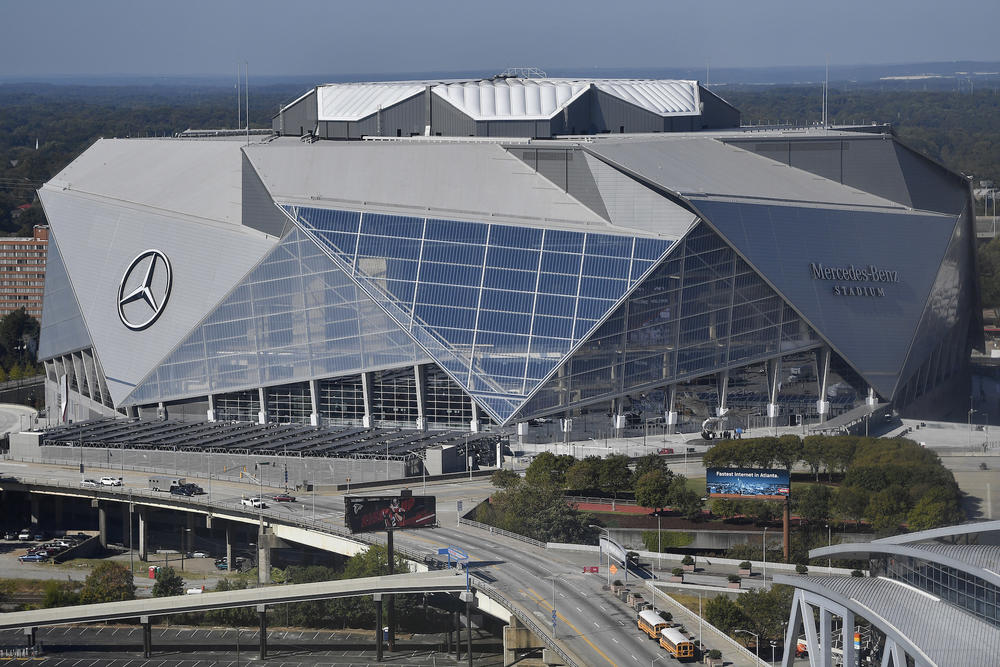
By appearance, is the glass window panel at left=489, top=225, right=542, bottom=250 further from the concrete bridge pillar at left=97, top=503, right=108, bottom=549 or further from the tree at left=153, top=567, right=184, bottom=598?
the tree at left=153, top=567, right=184, bottom=598

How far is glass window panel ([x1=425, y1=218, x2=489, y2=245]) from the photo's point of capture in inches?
3629

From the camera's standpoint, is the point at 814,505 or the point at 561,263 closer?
the point at 814,505

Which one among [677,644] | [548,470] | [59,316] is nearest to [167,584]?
[548,470]

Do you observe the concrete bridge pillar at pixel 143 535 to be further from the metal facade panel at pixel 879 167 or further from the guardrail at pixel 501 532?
the metal facade panel at pixel 879 167

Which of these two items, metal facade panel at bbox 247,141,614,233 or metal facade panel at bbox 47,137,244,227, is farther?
metal facade panel at bbox 47,137,244,227

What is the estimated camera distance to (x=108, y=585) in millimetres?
72562

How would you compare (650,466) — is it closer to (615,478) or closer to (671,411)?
(615,478)

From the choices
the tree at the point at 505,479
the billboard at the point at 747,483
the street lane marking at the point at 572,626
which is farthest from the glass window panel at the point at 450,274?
the street lane marking at the point at 572,626

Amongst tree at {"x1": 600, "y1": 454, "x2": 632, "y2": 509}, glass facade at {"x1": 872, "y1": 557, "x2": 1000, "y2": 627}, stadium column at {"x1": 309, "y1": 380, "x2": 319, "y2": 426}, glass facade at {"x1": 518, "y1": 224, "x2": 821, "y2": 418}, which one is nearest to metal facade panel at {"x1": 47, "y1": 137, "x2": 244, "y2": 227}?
stadium column at {"x1": 309, "y1": 380, "x2": 319, "y2": 426}

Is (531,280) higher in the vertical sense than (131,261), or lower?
lower

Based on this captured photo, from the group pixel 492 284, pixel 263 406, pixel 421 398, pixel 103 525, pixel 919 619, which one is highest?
pixel 492 284

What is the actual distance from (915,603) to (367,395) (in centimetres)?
5054

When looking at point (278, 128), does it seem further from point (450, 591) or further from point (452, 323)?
point (450, 591)

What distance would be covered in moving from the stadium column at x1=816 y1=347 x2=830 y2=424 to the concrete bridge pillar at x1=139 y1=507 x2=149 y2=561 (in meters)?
35.7
